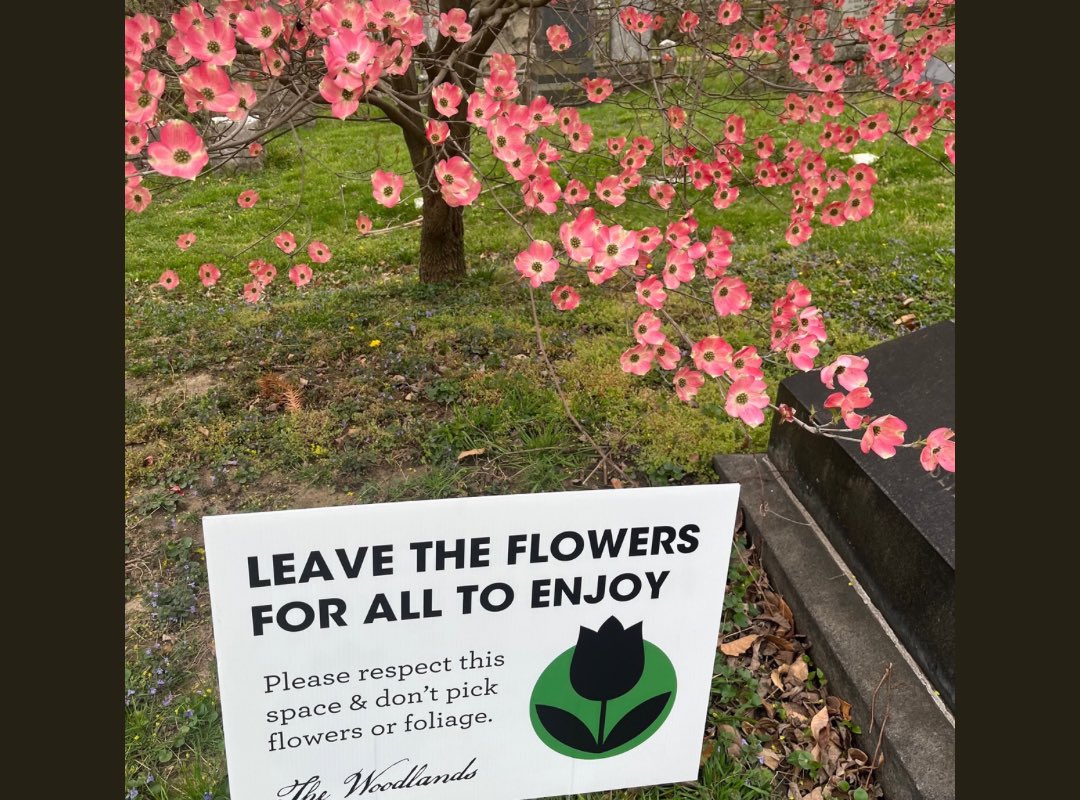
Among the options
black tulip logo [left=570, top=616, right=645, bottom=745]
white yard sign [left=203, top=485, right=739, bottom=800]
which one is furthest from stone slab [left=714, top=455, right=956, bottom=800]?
black tulip logo [left=570, top=616, right=645, bottom=745]

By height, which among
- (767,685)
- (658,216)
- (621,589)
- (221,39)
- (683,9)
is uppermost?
(683,9)

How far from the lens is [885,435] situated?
1.71 m

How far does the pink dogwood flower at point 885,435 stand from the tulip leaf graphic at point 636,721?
0.76m

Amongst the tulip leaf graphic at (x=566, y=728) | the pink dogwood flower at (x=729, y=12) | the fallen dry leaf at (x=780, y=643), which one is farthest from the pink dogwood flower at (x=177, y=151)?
the pink dogwood flower at (x=729, y=12)

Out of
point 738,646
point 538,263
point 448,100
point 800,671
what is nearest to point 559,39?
point 448,100

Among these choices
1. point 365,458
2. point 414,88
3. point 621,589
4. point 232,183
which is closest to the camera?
point 621,589

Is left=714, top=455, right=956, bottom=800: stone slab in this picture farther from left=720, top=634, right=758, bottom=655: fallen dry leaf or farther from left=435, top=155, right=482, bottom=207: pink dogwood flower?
left=435, top=155, right=482, bottom=207: pink dogwood flower

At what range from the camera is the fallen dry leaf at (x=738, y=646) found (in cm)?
213

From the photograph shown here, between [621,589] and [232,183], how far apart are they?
7396 millimetres

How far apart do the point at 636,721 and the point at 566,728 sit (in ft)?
0.52

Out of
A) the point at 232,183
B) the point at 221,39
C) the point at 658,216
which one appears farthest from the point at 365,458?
the point at 232,183

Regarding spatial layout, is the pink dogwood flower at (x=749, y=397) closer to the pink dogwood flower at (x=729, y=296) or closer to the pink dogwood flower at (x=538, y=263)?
the pink dogwood flower at (x=729, y=296)

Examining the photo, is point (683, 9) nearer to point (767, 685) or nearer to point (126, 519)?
point (767, 685)

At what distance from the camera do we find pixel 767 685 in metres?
2.06
